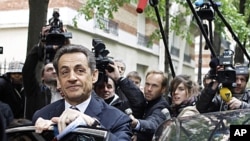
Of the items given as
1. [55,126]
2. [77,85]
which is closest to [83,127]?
[55,126]

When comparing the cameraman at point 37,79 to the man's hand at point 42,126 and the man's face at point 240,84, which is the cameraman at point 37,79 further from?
the man's face at point 240,84

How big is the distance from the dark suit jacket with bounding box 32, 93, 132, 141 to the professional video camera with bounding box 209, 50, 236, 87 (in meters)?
1.53

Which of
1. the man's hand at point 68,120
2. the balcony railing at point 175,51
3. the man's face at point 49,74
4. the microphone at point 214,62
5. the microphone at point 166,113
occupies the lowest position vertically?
the microphone at point 166,113

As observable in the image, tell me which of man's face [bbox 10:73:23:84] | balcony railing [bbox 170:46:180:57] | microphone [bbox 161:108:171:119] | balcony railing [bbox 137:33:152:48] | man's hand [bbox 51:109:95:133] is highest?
balcony railing [bbox 137:33:152:48]

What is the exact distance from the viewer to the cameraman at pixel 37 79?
13.8ft

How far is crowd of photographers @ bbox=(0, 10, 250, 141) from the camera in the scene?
300 cm

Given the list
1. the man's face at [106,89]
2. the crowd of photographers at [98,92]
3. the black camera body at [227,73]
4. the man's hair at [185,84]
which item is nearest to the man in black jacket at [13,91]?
the crowd of photographers at [98,92]

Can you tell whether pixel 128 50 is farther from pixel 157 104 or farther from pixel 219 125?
pixel 219 125

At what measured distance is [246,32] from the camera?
38.9 feet

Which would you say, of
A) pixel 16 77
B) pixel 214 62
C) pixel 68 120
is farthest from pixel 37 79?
pixel 68 120

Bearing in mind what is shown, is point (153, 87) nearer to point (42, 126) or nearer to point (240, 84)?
point (240, 84)

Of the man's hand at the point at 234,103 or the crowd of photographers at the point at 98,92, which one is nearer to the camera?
the crowd of photographers at the point at 98,92

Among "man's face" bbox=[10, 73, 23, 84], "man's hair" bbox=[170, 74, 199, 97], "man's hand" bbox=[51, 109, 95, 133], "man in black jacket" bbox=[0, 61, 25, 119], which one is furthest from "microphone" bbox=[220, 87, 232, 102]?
"man's face" bbox=[10, 73, 23, 84]

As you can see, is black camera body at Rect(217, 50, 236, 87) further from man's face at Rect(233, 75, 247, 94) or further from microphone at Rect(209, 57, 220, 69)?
man's face at Rect(233, 75, 247, 94)
